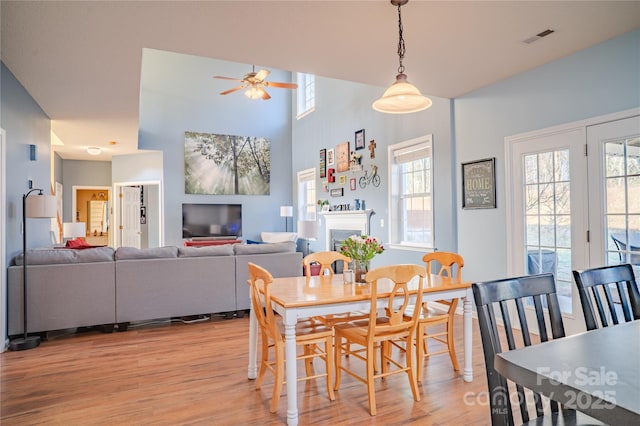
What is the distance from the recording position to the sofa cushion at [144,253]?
14.2 feet

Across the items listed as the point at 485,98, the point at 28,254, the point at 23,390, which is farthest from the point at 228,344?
the point at 485,98

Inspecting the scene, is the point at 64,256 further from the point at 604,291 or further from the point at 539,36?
the point at 539,36

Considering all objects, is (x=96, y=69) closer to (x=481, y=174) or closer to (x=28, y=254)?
(x=28, y=254)

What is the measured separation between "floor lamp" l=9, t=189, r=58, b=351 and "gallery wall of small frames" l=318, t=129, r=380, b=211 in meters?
4.54

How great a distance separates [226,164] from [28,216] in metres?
5.91

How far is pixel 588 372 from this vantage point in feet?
3.25

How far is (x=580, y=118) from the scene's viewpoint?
365 cm

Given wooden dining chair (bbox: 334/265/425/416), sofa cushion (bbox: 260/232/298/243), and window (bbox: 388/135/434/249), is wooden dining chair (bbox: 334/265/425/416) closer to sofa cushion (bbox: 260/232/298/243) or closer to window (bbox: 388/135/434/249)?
window (bbox: 388/135/434/249)

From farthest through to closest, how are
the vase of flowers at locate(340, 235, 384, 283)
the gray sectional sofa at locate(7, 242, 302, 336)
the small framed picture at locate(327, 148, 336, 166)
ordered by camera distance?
the small framed picture at locate(327, 148, 336, 166) < the gray sectional sofa at locate(7, 242, 302, 336) < the vase of flowers at locate(340, 235, 384, 283)

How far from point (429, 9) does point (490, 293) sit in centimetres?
229

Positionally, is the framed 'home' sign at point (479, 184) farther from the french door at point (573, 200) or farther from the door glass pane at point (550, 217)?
the door glass pane at point (550, 217)

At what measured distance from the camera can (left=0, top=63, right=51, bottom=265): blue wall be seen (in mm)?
3863

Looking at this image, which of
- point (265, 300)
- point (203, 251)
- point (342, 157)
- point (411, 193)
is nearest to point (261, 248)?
point (203, 251)

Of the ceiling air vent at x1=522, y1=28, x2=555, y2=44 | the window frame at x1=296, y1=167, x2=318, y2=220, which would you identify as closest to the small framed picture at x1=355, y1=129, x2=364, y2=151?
the window frame at x1=296, y1=167, x2=318, y2=220
